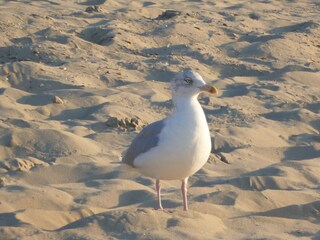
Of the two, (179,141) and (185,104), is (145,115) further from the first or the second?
(179,141)

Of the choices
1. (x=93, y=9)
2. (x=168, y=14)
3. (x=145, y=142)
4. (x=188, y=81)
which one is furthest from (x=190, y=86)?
(x=93, y=9)

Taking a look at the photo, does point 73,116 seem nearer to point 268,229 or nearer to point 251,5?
point 268,229

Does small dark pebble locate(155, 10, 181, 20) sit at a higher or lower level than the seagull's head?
lower

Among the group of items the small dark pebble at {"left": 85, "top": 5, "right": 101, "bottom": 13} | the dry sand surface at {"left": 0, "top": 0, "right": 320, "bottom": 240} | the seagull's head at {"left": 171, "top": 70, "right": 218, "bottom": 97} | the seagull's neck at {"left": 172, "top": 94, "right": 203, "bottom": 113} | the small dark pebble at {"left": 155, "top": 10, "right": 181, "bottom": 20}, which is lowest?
the small dark pebble at {"left": 85, "top": 5, "right": 101, "bottom": 13}

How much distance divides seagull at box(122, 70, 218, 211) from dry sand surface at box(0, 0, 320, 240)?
29cm

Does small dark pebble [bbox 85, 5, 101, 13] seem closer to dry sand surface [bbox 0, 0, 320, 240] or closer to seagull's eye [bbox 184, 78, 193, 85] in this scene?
dry sand surface [bbox 0, 0, 320, 240]

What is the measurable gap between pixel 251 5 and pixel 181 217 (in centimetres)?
998

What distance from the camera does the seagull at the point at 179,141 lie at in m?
5.24

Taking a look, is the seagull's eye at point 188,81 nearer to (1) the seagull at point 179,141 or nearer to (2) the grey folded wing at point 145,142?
(1) the seagull at point 179,141

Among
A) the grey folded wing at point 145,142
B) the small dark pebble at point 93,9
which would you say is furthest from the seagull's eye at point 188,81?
the small dark pebble at point 93,9

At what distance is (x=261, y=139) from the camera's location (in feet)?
25.7

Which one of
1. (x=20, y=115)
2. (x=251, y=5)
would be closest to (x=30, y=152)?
(x=20, y=115)

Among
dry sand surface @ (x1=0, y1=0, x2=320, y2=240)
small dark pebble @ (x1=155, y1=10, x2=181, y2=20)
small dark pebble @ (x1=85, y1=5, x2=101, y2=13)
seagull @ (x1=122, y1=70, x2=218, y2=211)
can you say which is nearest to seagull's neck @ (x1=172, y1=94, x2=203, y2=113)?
seagull @ (x1=122, y1=70, x2=218, y2=211)

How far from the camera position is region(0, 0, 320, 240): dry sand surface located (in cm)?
533
